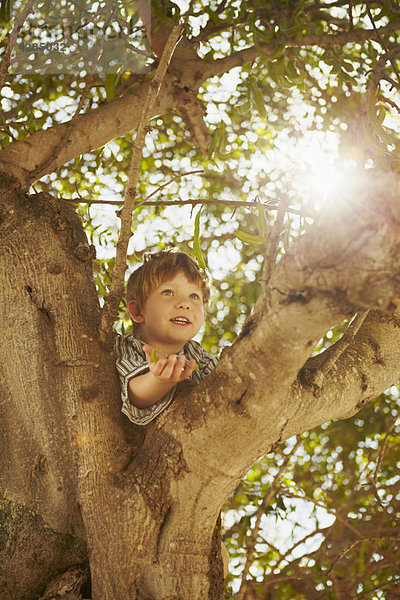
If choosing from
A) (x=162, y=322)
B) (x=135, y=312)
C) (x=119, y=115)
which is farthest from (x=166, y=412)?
(x=119, y=115)

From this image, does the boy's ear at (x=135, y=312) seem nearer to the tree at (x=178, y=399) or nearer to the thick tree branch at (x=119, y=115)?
the tree at (x=178, y=399)

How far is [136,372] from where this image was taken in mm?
1955

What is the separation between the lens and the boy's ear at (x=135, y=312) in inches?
94.9

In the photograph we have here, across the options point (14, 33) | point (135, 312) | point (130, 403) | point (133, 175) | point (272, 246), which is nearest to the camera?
point (272, 246)

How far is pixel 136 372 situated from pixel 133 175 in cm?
63

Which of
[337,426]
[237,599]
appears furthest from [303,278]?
[337,426]

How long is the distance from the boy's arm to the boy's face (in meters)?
0.37

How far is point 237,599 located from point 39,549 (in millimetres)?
988

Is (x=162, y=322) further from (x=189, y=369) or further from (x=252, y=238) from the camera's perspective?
(x=252, y=238)

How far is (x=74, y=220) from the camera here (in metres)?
2.39

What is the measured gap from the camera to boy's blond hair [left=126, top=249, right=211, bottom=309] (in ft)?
7.75

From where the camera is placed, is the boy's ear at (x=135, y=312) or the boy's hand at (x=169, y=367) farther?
the boy's ear at (x=135, y=312)

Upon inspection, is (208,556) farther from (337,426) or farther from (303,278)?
Answer: (337,426)

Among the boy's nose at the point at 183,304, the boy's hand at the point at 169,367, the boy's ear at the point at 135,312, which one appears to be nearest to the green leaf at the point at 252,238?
the boy's hand at the point at 169,367
